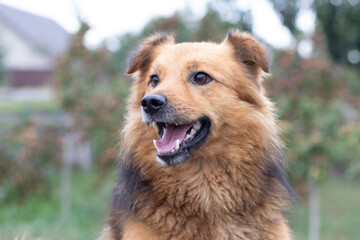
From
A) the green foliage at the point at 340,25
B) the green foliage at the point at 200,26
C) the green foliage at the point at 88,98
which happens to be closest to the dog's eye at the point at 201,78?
the green foliage at the point at 200,26

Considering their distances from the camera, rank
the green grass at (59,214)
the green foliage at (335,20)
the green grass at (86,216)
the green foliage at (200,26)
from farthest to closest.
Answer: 1. the green foliage at (335,20)
2. the green foliage at (200,26)
3. the green grass at (86,216)
4. the green grass at (59,214)

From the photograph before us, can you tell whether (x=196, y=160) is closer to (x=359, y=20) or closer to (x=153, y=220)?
(x=153, y=220)

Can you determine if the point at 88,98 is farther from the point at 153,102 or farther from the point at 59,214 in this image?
the point at 153,102

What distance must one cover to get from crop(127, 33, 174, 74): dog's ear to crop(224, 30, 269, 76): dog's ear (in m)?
0.67

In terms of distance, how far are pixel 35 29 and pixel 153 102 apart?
35.2 m

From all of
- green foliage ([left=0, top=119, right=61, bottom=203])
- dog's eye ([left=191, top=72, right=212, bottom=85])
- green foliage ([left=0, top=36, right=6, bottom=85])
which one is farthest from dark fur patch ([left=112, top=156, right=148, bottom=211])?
green foliage ([left=0, top=36, right=6, bottom=85])

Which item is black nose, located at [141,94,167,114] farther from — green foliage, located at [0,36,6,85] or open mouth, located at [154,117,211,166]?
green foliage, located at [0,36,6,85]

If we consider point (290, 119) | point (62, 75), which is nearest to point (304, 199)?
point (290, 119)

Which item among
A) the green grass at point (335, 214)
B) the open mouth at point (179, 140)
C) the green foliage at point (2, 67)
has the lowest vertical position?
the green foliage at point (2, 67)

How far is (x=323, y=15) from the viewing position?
13.2 metres

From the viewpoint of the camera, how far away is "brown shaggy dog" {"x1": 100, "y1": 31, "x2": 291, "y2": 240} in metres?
3.25

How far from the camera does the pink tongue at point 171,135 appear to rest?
136 inches

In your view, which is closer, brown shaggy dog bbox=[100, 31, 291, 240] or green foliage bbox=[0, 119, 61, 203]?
brown shaggy dog bbox=[100, 31, 291, 240]

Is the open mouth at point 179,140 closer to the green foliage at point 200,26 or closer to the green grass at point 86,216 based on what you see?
the green grass at point 86,216
